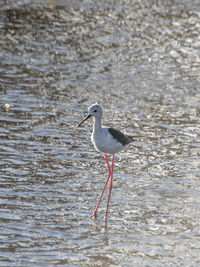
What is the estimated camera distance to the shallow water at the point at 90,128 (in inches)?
323

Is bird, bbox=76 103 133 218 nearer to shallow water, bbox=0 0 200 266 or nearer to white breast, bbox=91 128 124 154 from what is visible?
white breast, bbox=91 128 124 154

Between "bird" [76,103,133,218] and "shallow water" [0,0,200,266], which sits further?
"bird" [76,103,133,218]

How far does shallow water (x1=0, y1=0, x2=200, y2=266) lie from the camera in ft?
26.9

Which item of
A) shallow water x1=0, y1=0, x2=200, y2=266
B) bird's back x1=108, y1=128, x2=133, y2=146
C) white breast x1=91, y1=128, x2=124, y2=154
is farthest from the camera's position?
bird's back x1=108, y1=128, x2=133, y2=146

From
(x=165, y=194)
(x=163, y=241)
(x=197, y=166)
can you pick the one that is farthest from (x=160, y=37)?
(x=163, y=241)

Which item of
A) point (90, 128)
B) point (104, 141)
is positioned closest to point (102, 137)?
point (104, 141)

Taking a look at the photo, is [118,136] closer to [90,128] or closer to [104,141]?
[104,141]

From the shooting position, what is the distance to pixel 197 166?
10859 millimetres

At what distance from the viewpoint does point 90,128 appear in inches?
497

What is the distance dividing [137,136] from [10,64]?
5047 millimetres

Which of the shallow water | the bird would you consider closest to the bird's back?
the bird

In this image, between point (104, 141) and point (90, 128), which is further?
point (90, 128)

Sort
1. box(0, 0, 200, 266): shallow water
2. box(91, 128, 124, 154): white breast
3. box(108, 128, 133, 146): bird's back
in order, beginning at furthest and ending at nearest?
box(108, 128, 133, 146): bird's back → box(91, 128, 124, 154): white breast → box(0, 0, 200, 266): shallow water

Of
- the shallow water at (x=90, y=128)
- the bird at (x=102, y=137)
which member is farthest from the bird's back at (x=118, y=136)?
the shallow water at (x=90, y=128)
